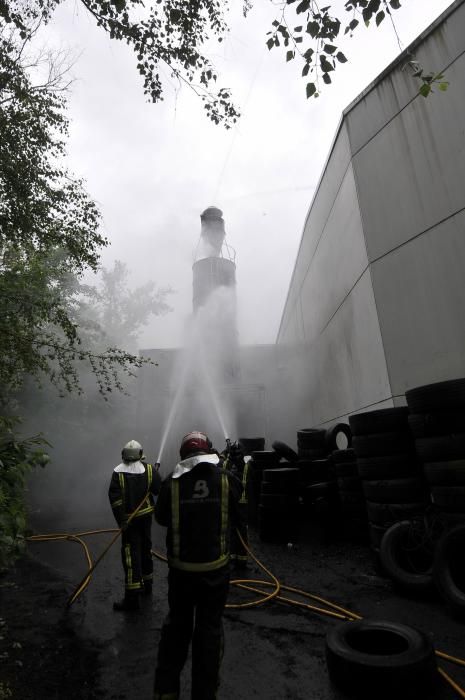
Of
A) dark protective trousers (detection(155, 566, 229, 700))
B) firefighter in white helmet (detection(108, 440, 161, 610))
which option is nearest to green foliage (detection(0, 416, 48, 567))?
firefighter in white helmet (detection(108, 440, 161, 610))

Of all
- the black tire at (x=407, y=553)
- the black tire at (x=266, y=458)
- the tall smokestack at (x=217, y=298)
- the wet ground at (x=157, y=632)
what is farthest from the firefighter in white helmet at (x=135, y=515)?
the tall smokestack at (x=217, y=298)

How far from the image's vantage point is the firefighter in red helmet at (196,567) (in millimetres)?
2350

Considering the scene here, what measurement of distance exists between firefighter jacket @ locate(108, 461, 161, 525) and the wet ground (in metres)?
0.99

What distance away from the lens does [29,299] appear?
27.1ft

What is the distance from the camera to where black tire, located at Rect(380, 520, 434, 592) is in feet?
13.6

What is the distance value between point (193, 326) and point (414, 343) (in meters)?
14.4

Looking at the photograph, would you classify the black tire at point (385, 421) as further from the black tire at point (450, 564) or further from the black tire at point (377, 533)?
the black tire at point (450, 564)

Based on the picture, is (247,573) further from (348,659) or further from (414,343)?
(414,343)

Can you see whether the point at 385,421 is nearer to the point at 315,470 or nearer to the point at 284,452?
the point at 315,470

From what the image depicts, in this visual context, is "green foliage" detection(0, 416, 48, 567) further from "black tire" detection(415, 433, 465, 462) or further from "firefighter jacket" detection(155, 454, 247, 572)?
"black tire" detection(415, 433, 465, 462)

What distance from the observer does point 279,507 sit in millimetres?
6590

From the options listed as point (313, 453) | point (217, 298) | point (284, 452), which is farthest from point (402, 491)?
point (217, 298)

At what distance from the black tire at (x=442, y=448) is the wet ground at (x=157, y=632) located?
1.47m

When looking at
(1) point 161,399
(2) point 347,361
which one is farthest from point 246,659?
(1) point 161,399
